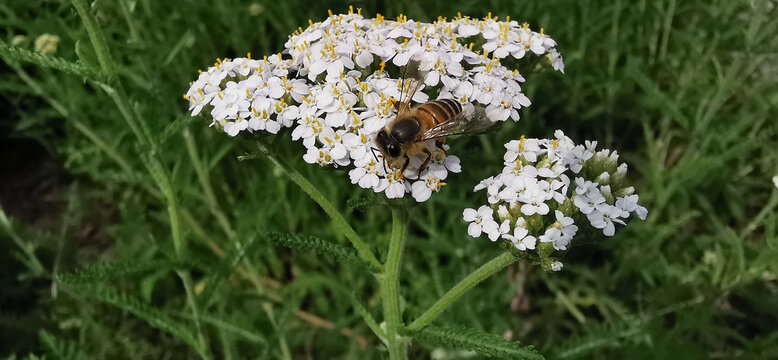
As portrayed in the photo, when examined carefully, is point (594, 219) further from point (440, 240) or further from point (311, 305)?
point (311, 305)

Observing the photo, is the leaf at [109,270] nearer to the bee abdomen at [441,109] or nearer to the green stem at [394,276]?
the green stem at [394,276]

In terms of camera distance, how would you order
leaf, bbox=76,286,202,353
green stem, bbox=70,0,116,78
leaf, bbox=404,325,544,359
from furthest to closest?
leaf, bbox=76,286,202,353, green stem, bbox=70,0,116,78, leaf, bbox=404,325,544,359

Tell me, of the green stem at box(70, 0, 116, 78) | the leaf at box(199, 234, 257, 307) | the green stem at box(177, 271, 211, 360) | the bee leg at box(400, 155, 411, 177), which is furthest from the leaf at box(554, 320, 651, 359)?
the green stem at box(70, 0, 116, 78)

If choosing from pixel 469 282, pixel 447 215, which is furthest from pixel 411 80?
pixel 447 215

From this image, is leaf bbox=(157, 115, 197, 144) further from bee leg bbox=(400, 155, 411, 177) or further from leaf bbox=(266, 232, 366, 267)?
bee leg bbox=(400, 155, 411, 177)

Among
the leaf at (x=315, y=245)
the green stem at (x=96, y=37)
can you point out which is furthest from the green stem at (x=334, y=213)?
the green stem at (x=96, y=37)

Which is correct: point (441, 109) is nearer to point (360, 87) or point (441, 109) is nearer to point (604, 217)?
point (360, 87)
